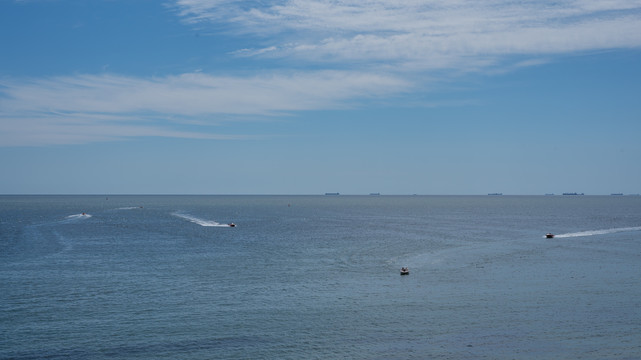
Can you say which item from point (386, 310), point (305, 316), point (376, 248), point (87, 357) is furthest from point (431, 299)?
point (376, 248)

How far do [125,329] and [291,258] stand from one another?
37977 mm

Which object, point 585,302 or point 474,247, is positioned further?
point 474,247

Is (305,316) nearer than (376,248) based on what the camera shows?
Yes

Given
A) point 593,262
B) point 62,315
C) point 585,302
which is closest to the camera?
point 62,315

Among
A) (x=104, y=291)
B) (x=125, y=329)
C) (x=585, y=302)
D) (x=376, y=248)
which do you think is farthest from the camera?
(x=376, y=248)

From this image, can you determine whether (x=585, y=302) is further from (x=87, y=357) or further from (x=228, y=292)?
(x=87, y=357)

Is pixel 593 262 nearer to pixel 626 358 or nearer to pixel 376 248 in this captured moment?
pixel 376 248

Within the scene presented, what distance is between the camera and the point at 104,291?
2035 inches

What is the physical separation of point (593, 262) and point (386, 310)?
39.7 meters

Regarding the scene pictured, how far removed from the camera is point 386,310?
45.1m

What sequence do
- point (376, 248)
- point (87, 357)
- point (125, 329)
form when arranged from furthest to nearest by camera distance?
point (376, 248), point (125, 329), point (87, 357)

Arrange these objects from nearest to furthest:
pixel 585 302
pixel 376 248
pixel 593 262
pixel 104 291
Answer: pixel 585 302, pixel 104 291, pixel 593 262, pixel 376 248

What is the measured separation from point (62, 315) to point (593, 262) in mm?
62103

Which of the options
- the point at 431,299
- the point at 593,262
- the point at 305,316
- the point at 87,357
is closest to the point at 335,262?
the point at 431,299
